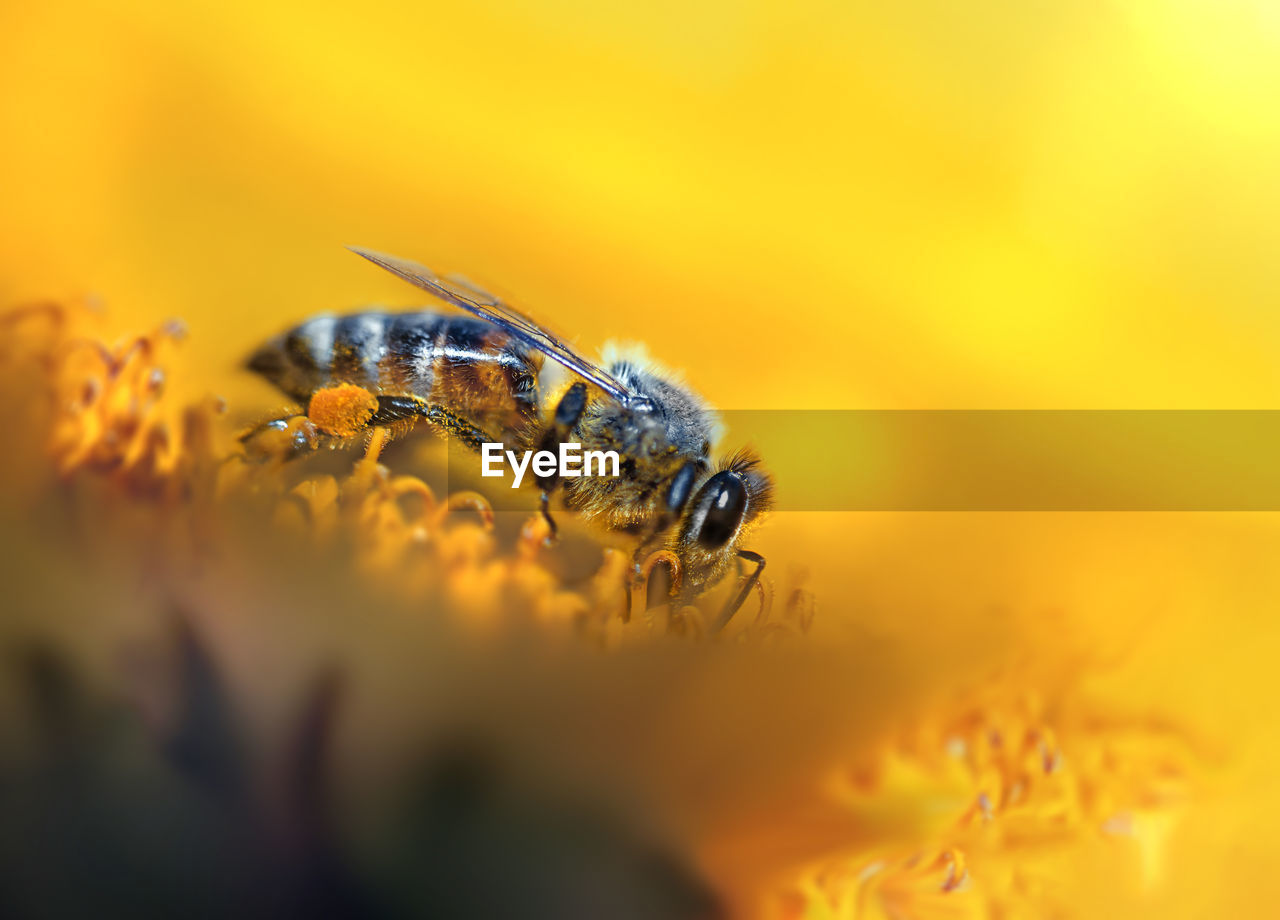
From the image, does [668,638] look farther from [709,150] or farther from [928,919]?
[709,150]

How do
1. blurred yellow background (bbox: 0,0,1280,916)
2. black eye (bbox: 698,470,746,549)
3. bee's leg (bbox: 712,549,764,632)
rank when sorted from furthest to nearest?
blurred yellow background (bbox: 0,0,1280,916) → bee's leg (bbox: 712,549,764,632) → black eye (bbox: 698,470,746,549)

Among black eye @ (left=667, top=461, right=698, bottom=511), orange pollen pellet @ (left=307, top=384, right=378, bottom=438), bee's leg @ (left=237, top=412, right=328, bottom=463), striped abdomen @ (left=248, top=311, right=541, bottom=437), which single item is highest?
striped abdomen @ (left=248, top=311, right=541, bottom=437)

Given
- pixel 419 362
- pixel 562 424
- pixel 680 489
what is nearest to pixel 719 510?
pixel 680 489

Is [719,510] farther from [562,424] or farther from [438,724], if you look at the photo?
[438,724]

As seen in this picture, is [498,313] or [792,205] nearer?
[498,313]

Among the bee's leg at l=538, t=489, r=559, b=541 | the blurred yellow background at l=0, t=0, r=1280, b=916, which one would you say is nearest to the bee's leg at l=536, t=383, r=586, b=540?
the bee's leg at l=538, t=489, r=559, b=541

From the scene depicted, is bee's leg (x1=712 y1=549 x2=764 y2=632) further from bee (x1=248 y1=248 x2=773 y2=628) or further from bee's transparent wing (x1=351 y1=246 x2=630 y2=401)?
bee's transparent wing (x1=351 y1=246 x2=630 y2=401)

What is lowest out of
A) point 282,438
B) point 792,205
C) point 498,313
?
point 282,438

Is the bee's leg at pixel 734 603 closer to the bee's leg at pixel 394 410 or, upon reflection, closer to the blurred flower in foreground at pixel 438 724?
the blurred flower in foreground at pixel 438 724
